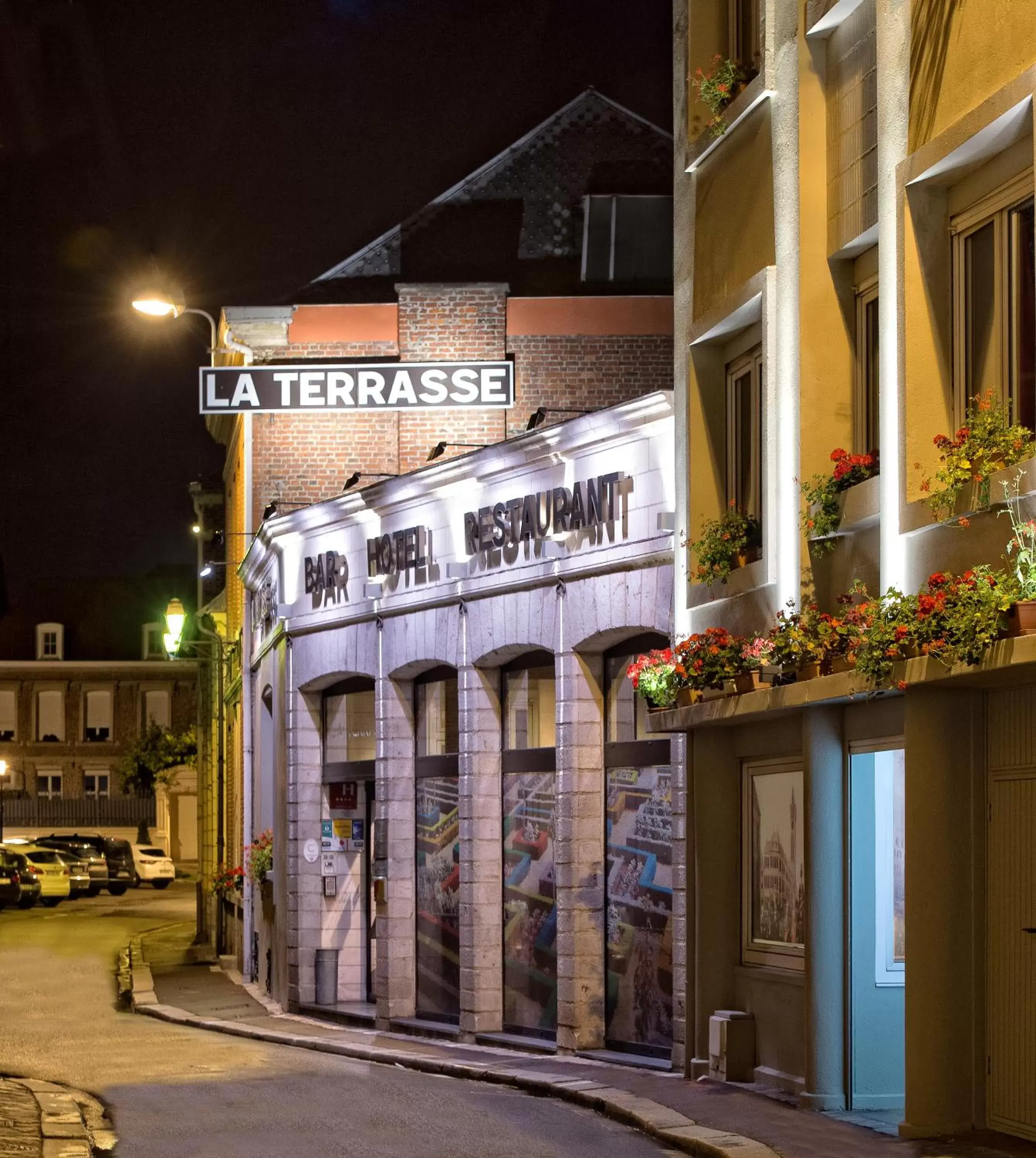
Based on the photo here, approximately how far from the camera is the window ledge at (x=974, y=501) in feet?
31.5

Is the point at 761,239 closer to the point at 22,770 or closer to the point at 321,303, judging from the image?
the point at 321,303

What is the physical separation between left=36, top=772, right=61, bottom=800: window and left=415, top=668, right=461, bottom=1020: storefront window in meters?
55.5

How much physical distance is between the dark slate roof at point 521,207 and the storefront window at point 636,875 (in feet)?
36.1

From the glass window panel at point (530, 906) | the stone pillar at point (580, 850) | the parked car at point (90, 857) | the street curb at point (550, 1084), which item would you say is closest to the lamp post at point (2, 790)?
the parked car at point (90, 857)

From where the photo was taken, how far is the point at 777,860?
44.7 feet

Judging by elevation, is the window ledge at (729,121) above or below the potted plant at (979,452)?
above

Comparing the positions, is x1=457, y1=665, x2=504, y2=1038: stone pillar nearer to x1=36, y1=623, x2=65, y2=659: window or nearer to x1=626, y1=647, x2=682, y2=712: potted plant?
x1=626, y1=647, x2=682, y2=712: potted plant

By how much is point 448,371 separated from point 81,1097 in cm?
868

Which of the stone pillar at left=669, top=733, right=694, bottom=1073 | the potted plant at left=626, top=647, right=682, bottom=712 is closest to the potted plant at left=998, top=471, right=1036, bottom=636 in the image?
the potted plant at left=626, top=647, right=682, bottom=712

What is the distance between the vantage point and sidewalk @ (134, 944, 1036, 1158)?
34.5ft

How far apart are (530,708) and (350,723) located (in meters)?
4.28

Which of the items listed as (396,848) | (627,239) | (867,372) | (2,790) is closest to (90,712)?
(2,790)

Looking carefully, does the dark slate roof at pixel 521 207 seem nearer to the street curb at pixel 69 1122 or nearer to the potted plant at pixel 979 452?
the street curb at pixel 69 1122

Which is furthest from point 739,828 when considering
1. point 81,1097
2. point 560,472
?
point 81,1097
